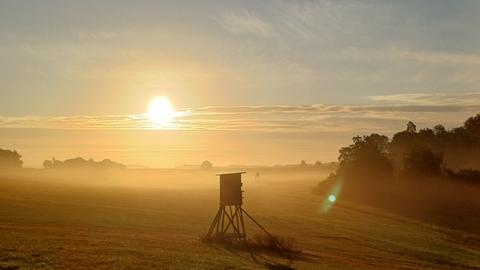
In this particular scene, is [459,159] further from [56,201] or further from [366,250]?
[56,201]

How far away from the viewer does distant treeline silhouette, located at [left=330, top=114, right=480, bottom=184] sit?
113250 millimetres

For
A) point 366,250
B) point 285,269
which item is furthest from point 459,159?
point 285,269

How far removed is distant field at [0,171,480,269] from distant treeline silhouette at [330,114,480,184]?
28427mm

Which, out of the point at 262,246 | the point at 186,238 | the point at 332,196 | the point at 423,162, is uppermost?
the point at 423,162

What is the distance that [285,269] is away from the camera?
37250mm

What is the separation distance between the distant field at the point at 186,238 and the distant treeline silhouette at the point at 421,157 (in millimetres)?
28427

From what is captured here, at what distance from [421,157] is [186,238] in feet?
261

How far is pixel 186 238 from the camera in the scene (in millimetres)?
47531

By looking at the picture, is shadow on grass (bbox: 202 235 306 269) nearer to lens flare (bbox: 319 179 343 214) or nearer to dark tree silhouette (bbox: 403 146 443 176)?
lens flare (bbox: 319 179 343 214)

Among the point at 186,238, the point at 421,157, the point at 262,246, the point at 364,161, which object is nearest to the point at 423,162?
the point at 421,157

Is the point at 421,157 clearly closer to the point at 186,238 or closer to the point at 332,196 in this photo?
the point at 332,196

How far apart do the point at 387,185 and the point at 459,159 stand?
36.8 meters

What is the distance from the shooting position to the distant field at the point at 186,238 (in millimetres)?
33375

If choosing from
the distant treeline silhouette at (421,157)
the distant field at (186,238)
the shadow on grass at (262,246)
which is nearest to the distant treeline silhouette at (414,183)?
the distant treeline silhouette at (421,157)
